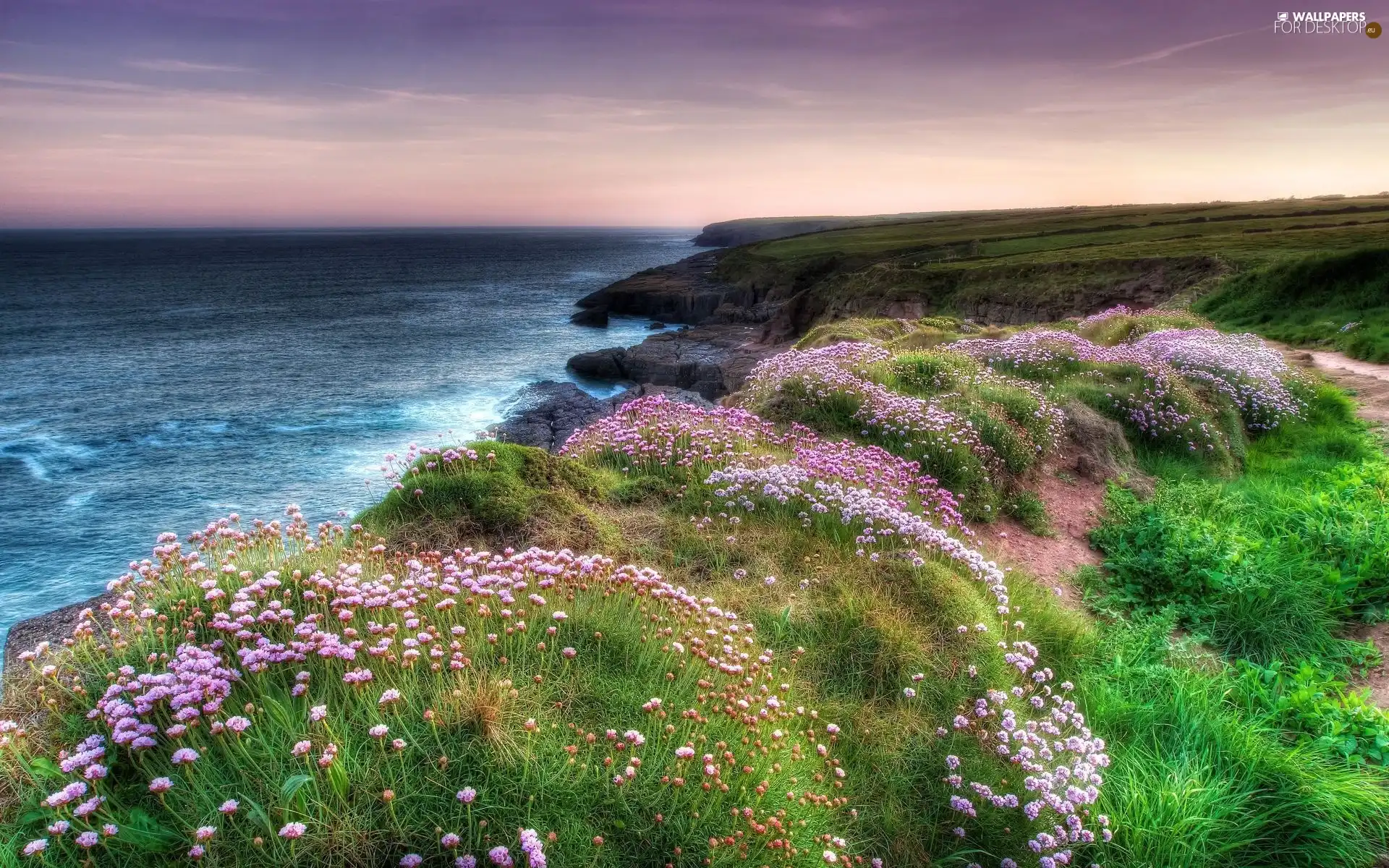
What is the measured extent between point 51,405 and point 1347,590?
2295 inches

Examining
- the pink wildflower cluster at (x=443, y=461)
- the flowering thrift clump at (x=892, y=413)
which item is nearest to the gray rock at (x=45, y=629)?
the pink wildflower cluster at (x=443, y=461)

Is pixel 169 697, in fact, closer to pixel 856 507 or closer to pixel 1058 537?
pixel 856 507

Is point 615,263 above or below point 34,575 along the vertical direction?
above

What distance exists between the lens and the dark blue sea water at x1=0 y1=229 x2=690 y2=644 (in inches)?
1013

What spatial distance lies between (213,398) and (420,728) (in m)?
51.3

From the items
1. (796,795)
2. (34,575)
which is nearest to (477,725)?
(796,795)

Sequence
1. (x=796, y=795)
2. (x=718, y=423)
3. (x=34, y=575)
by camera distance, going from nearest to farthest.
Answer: (x=796, y=795)
(x=718, y=423)
(x=34, y=575)

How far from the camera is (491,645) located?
4258 mm

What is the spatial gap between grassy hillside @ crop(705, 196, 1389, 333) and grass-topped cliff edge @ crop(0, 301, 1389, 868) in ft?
95.6

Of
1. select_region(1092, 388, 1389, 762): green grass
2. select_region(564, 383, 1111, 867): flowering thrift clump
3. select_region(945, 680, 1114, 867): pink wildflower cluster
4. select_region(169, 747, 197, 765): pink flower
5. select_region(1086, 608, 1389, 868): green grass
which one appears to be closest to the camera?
select_region(169, 747, 197, 765): pink flower

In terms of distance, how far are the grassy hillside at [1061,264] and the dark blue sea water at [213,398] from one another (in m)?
20.6

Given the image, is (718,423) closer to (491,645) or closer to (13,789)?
(491,645)

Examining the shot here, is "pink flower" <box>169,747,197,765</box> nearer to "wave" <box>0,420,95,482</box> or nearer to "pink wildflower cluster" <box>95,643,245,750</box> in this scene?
"pink wildflower cluster" <box>95,643,245,750</box>

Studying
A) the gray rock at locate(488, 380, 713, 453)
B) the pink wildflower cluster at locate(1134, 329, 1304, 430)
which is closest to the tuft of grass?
the pink wildflower cluster at locate(1134, 329, 1304, 430)
